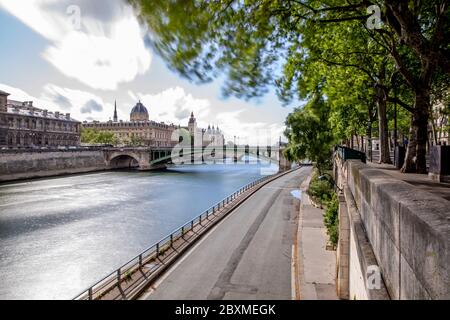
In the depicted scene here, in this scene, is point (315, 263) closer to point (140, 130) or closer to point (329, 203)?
point (329, 203)

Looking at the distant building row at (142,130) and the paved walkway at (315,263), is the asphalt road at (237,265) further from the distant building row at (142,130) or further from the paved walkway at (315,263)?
the distant building row at (142,130)

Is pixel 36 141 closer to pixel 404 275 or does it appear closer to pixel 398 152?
pixel 398 152

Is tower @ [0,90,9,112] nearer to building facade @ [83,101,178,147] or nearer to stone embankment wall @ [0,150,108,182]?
stone embankment wall @ [0,150,108,182]

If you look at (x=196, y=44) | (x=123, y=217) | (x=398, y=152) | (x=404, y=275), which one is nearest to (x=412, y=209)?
(x=404, y=275)

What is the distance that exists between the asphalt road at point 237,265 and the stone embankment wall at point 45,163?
5480cm

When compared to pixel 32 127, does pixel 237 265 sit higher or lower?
lower

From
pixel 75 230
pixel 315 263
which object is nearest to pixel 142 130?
pixel 75 230

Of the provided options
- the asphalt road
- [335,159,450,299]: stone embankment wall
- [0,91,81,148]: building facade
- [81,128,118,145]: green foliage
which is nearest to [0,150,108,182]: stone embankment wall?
[0,91,81,148]: building facade

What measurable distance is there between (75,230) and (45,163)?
5206cm

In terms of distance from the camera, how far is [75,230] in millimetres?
27250

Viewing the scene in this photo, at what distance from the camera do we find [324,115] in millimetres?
40656

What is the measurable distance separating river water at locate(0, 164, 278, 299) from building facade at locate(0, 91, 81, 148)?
158ft

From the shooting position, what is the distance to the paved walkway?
12938 millimetres
